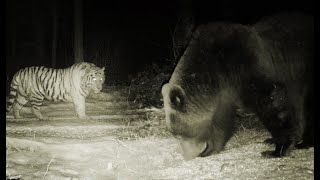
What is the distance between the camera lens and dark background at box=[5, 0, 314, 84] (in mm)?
14947

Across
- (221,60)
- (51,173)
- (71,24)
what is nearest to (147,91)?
(221,60)

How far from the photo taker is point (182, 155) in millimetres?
5523

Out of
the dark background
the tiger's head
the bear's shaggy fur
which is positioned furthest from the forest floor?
the dark background

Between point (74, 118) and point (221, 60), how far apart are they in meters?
3.90

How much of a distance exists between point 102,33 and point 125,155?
473 inches

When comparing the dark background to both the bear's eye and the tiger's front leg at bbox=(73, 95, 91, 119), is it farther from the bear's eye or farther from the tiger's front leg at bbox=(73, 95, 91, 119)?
the bear's eye

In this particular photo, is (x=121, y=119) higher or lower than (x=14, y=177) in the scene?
lower

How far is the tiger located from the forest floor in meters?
0.36

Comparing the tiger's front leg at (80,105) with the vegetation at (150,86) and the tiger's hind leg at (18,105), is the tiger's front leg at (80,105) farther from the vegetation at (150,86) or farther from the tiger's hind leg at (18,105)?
the vegetation at (150,86)

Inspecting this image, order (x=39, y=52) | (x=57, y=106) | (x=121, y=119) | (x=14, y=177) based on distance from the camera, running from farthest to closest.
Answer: (x=39, y=52), (x=57, y=106), (x=121, y=119), (x=14, y=177)

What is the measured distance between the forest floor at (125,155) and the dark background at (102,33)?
18.9 feet

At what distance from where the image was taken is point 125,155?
5648 millimetres

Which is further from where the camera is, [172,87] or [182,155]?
[182,155]

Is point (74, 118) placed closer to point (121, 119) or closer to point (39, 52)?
point (121, 119)
